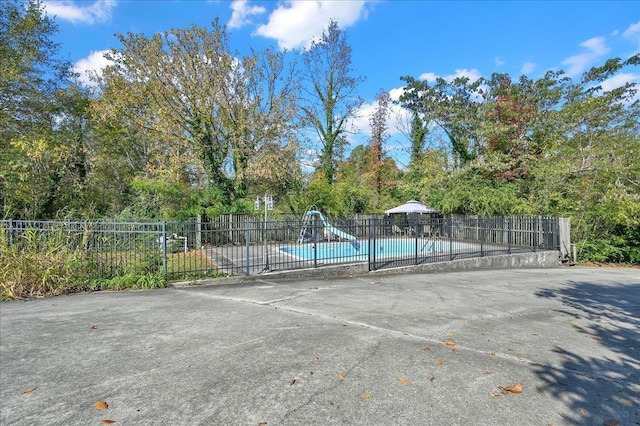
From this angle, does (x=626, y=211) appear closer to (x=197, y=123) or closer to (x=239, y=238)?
(x=239, y=238)

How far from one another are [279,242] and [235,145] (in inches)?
346

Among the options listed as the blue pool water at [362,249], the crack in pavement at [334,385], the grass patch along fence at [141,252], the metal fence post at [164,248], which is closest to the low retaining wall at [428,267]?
the grass patch along fence at [141,252]

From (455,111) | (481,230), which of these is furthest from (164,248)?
(455,111)

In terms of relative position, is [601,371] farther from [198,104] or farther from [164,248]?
[198,104]

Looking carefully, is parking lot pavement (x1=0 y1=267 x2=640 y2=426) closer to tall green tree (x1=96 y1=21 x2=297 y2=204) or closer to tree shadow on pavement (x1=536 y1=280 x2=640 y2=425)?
tree shadow on pavement (x1=536 y1=280 x2=640 y2=425)

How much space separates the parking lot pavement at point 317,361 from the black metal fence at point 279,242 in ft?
5.94

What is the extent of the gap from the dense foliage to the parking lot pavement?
401 inches

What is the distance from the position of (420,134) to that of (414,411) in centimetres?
2849

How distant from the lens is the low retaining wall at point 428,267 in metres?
8.91

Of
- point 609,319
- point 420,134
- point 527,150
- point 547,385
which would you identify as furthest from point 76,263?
point 420,134

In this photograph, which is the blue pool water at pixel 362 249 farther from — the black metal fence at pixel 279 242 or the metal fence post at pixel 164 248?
the metal fence post at pixel 164 248

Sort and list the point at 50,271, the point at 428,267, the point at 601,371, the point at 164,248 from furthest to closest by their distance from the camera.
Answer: the point at 428,267
the point at 164,248
the point at 50,271
the point at 601,371

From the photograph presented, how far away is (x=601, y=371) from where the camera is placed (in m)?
3.62

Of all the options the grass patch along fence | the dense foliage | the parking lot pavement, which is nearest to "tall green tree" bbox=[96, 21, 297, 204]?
the dense foliage
